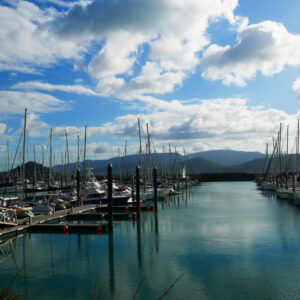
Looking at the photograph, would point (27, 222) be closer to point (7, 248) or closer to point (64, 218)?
point (7, 248)

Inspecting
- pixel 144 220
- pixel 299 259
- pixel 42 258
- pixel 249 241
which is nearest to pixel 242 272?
pixel 299 259

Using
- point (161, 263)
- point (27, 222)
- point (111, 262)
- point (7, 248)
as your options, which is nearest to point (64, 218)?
point (27, 222)

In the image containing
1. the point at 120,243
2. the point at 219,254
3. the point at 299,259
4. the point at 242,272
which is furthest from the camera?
the point at 120,243

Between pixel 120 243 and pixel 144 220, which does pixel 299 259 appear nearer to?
pixel 120 243

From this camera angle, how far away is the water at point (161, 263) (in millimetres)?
15047

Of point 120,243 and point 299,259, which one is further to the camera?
point 120,243

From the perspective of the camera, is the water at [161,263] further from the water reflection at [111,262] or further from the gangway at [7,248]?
the gangway at [7,248]

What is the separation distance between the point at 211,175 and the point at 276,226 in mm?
133101

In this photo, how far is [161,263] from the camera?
19328 millimetres

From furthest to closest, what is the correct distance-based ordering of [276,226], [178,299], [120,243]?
[276,226]
[120,243]
[178,299]

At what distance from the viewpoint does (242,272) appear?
17.4 metres

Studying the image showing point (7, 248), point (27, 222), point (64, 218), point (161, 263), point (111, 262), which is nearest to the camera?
point (161, 263)

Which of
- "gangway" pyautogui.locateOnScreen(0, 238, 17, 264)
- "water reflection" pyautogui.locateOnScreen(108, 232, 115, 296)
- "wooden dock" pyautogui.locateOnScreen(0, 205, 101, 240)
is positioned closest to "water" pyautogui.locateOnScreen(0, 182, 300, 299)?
"water reflection" pyautogui.locateOnScreen(108, 232, 115, 296)

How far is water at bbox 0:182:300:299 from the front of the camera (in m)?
15.0
